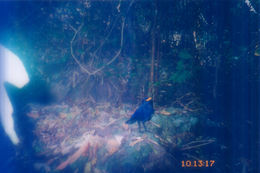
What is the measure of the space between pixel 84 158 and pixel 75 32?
360 cm

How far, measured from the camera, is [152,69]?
11.9 feet

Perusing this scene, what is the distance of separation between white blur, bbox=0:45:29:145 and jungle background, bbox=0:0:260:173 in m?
0.19

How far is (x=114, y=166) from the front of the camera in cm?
226

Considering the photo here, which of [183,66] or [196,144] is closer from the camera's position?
[196,144]

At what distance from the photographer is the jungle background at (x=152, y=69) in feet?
8.86

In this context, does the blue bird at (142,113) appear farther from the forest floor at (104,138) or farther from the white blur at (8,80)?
the white blur at (8,80)

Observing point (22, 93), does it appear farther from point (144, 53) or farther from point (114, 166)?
point (144, 53)

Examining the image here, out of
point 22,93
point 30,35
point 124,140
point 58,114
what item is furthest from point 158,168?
point 30,35

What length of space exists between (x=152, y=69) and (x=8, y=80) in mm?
3990

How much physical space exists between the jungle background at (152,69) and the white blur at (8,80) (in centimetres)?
19

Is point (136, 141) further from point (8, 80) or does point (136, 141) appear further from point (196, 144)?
point (8, 80)

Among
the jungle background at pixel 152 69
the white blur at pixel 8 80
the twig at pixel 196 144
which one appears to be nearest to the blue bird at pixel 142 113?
the jungle background at pixel 152 69
